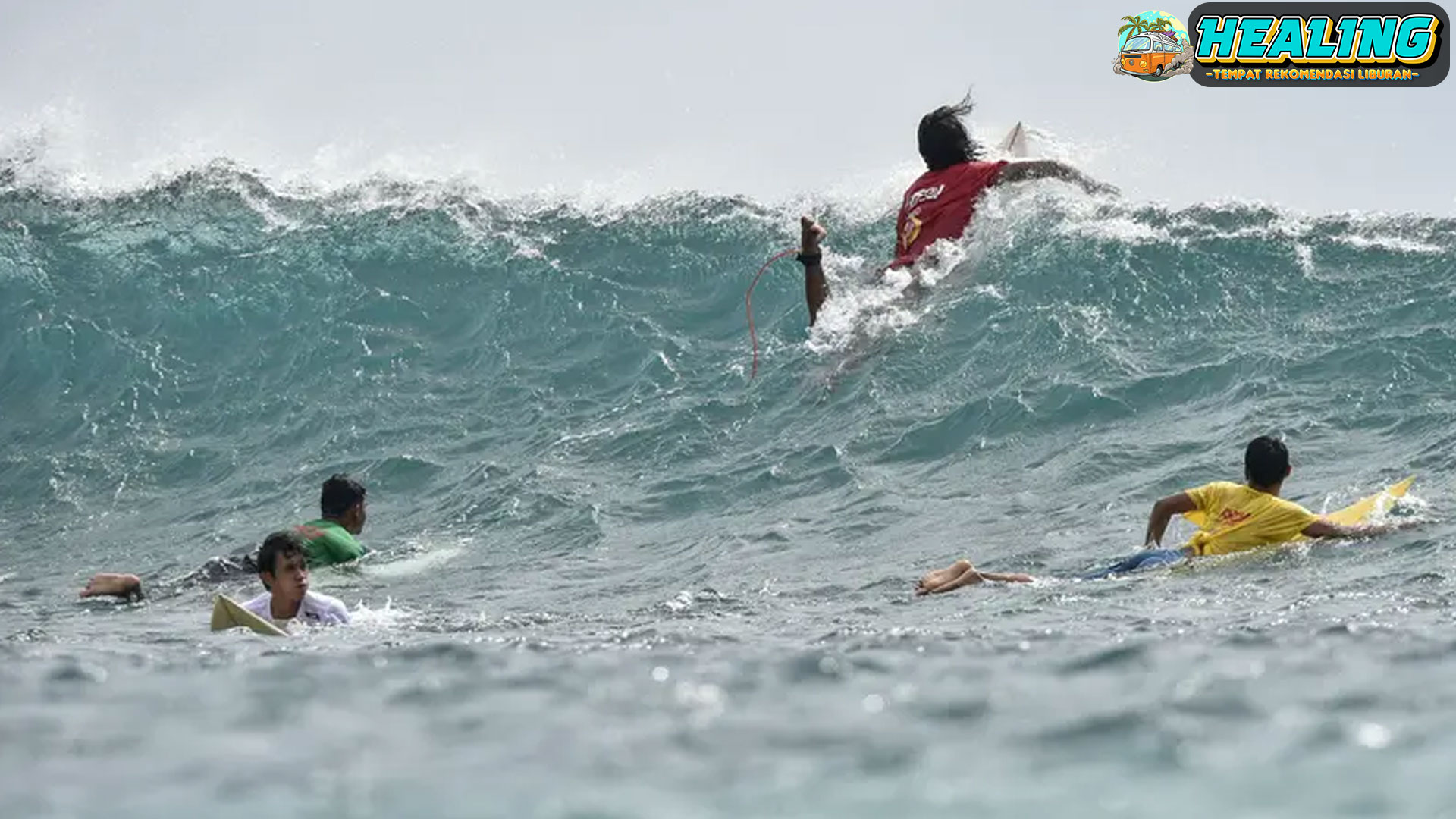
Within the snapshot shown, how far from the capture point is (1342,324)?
13.5m

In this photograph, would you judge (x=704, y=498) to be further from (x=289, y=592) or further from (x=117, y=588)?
Result: (x=289, y=592)

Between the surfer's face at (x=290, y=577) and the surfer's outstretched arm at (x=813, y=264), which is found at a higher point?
the surfer's outstretched arm at (x=813, y=264)

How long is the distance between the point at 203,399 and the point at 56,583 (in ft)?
13.7

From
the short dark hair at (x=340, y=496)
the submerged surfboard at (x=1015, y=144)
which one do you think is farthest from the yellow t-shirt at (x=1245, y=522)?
the submerged surfboard at (x=1015, y=144)

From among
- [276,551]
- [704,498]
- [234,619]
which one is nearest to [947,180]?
[704,498]

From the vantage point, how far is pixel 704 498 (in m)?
12.2

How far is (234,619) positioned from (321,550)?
3293 millimetres

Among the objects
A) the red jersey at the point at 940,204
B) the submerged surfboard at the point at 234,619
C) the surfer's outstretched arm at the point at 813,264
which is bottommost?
the submerged surfboard at the point at 234,619

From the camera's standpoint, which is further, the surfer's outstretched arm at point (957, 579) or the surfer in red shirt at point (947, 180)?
the surfer in red shirt at point (947, 180)

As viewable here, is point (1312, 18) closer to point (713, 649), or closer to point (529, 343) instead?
point (529, 343)

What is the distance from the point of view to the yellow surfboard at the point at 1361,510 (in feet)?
30.5

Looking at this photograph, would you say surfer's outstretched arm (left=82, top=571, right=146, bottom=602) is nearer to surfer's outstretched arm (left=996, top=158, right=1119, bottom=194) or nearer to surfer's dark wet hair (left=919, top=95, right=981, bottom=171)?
surfer's dark wet hair (left=919, top=95, right=981, bottom=171)

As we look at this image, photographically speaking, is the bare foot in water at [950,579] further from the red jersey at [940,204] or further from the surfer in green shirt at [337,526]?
the red jersey at [940,204]

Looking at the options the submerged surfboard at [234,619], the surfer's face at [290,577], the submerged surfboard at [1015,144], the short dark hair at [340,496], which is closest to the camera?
the submerged surfboard at [234,619]
